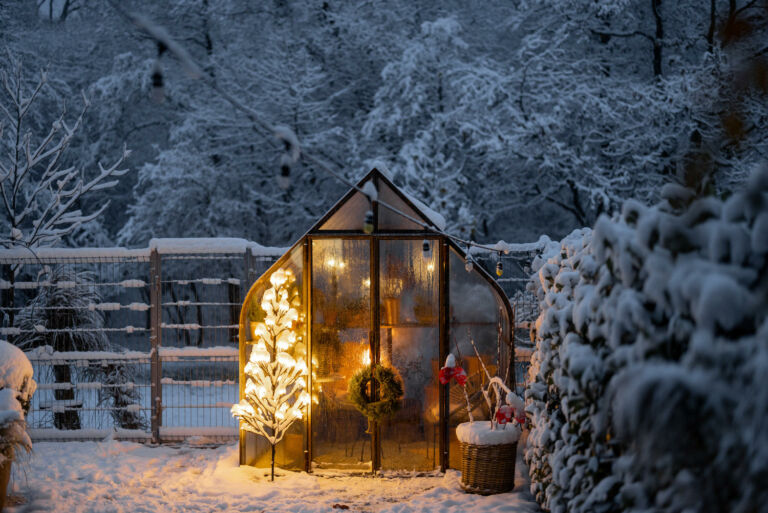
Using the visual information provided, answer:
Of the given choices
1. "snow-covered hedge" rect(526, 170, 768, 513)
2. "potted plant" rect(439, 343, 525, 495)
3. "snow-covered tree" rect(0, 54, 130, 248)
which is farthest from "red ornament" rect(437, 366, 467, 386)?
"snow-covered tree" rect(0, 54, 130, 248)

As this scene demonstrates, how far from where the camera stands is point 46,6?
1381 centimetres

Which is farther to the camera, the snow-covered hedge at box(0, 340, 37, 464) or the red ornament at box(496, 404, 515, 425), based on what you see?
the red ornament at box(496, 404, 515, 425)

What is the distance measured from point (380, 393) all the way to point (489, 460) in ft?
3.91

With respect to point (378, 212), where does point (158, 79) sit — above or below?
above

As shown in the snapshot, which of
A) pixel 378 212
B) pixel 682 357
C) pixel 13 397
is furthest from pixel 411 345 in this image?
pixel 682 357

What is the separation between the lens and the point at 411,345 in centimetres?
623

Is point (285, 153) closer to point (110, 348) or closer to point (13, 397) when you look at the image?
point (13, 397)

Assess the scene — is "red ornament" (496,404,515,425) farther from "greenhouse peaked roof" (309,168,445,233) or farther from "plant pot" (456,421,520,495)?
"greenhouse peaked roof" (309,168,445,233)

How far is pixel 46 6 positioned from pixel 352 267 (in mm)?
11415

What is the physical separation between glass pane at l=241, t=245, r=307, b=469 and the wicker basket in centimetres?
166

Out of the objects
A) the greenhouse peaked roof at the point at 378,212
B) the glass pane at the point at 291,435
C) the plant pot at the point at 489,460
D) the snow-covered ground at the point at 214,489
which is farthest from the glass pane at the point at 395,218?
the snow-covered ground at the point at 214,489

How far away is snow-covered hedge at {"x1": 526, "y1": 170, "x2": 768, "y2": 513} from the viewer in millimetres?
2068

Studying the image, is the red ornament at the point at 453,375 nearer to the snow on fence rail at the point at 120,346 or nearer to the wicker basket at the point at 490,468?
the wicker basket at the point at 490,468

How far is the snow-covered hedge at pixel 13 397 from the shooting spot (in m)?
4.79
